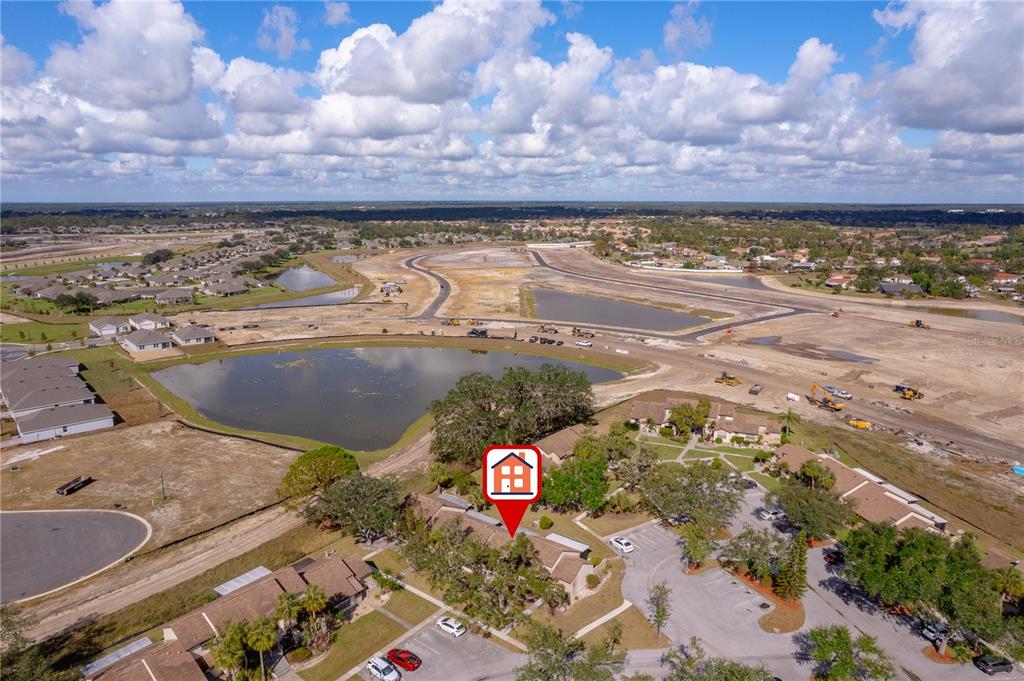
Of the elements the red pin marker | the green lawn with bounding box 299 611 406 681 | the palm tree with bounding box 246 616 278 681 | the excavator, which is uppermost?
the red pin marker

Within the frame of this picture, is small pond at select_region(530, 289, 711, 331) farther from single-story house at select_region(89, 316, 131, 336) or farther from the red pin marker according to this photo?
the red pin marker

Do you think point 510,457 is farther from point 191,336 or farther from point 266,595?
point 191,336

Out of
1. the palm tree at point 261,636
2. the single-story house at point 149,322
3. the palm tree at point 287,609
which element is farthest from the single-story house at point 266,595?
Answer: the single-story house at point 149,322

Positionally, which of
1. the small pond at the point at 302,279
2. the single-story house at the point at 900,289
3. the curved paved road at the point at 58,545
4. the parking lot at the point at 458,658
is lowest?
the curved paved road at the point at 58,545

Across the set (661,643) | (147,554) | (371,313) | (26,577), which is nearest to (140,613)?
(147,554)

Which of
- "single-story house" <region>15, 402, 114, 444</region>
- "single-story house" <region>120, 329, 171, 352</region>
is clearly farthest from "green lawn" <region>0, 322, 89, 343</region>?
"single-story house" <region>15, 402, 114, 444</region>

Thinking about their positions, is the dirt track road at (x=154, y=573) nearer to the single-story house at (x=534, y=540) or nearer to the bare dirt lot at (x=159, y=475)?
the bare dirt lot at (x=159, y=475)
